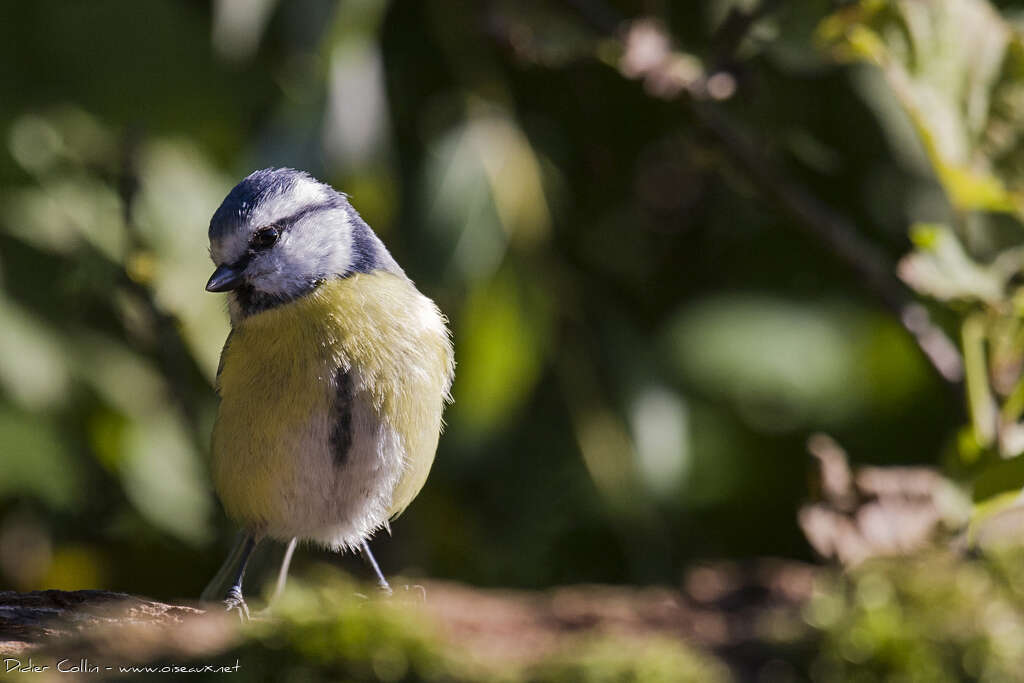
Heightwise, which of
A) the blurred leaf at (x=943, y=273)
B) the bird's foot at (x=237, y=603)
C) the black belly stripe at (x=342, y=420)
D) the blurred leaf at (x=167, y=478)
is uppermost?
the blurred leaf at (x=943, y=273)

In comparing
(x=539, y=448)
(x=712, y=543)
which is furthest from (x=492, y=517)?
(x=712, y=543)

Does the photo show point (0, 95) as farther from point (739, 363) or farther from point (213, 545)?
point (739, 363)

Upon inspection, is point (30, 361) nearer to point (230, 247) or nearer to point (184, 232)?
point (184, 232)

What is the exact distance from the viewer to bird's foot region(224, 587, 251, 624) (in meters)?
0.90

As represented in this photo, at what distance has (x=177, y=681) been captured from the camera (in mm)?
771

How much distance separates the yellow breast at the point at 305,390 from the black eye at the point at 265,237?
8cm

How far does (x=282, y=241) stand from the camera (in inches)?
40.5

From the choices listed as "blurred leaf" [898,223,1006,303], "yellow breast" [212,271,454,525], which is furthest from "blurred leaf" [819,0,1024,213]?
"yellow breast" [212,271,454,525]

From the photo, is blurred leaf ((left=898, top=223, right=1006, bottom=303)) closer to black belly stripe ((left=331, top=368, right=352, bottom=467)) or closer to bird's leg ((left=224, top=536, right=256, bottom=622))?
black belly stripe ((left=331, top=368, right=352, bottom=467))

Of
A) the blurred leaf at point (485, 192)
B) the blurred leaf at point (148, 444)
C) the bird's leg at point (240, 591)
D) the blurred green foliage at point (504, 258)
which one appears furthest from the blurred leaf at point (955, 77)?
the blurred leaf at point (148, 444)

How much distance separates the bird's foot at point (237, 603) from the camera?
0.90 m

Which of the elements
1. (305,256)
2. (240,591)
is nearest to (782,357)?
(305,256)

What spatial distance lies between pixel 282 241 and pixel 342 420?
0.56ft

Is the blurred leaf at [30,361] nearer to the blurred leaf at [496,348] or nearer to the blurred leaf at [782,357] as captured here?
the blurred leaf at [496,348]
